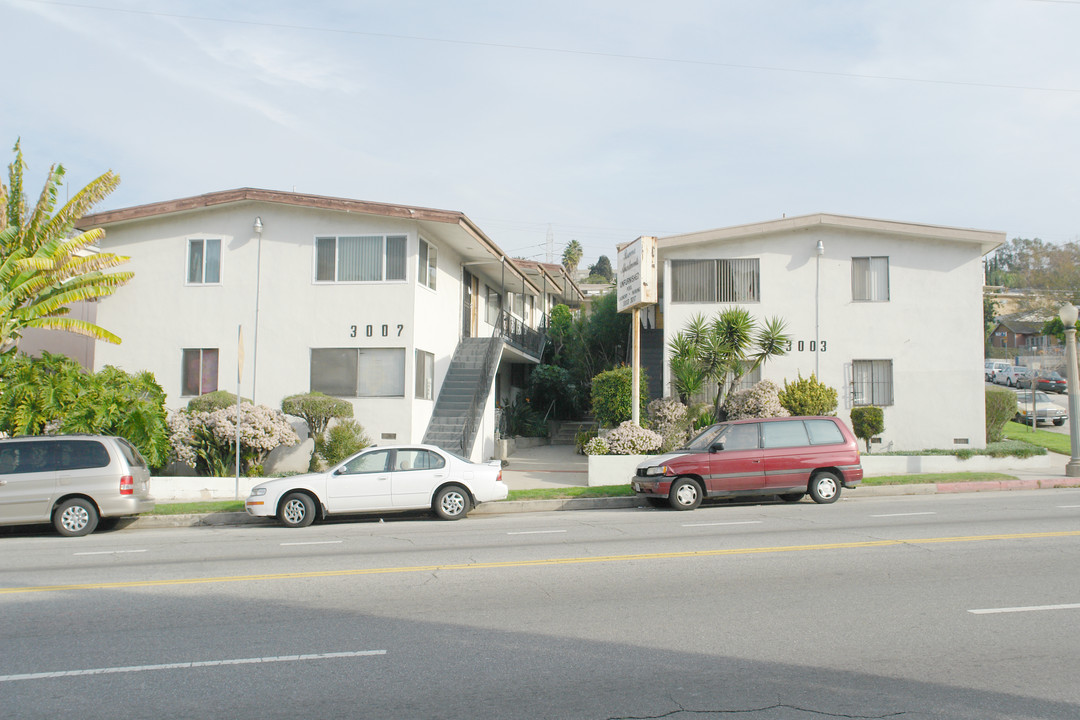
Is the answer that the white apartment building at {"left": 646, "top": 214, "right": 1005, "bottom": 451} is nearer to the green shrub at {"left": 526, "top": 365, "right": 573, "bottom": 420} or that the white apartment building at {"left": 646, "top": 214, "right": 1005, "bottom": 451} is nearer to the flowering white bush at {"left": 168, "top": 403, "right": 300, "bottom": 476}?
the green shrub at {"left": 526, "top": 365, "right": 573, "bottom": 420}

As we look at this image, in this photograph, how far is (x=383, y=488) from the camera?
1393 cm

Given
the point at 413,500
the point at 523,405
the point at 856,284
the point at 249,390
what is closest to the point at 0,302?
the point at 249,390

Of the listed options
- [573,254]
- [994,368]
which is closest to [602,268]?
[573,254]

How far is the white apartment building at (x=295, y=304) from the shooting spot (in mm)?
20875

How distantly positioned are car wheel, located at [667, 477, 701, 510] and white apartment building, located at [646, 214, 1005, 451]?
Result: 355 inches

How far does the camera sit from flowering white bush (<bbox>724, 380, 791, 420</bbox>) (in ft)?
67.9

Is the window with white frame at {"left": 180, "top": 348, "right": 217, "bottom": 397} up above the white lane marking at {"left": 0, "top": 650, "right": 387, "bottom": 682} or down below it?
above

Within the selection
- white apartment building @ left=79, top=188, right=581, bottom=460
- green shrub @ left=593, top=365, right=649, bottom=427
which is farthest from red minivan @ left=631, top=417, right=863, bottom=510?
white apartment building @ left=79, top=188, right=581, bottom=460

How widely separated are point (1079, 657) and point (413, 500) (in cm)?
1021

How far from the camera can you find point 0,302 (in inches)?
699

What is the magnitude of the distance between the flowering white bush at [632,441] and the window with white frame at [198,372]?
10650 mm

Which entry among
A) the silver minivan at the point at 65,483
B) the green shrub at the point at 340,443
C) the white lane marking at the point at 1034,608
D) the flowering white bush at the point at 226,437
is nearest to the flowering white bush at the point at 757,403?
the green shrub at the point at 340,443

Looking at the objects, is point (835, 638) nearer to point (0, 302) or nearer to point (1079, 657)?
point (1079, 657)

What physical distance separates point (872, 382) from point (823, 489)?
8.90m
